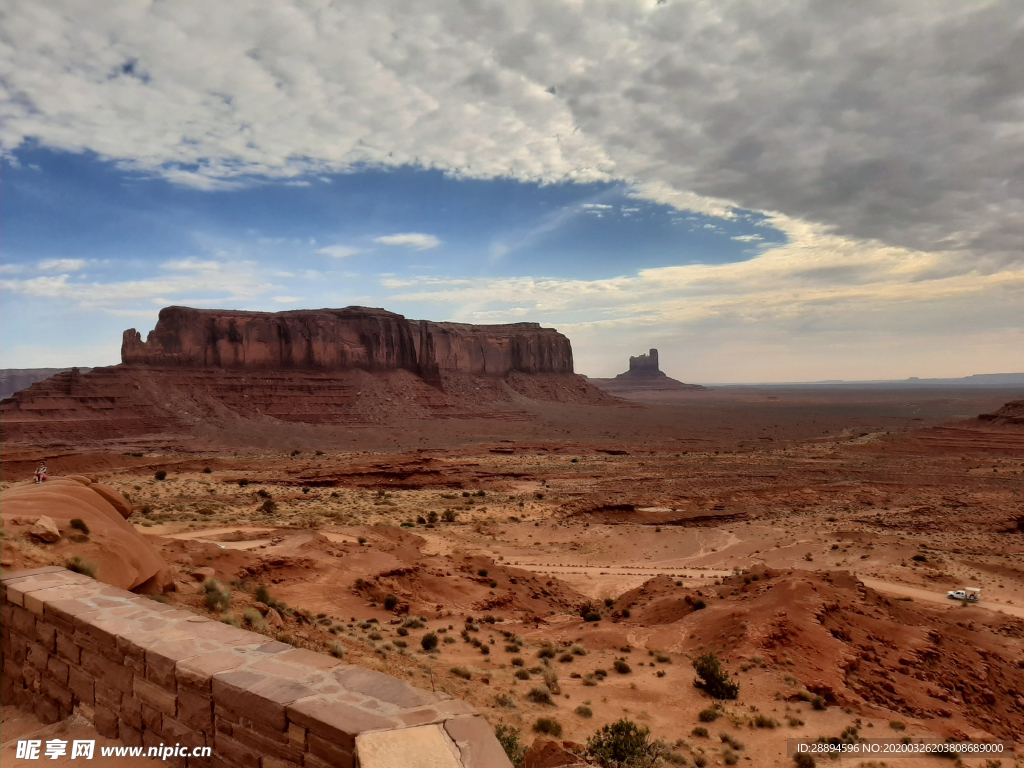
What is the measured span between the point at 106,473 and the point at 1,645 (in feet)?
118

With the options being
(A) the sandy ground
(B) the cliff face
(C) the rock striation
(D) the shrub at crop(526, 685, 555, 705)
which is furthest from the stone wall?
(B) the cliff face

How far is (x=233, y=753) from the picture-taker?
4.33 m

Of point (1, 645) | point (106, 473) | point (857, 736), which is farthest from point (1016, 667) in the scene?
point (106, 473)

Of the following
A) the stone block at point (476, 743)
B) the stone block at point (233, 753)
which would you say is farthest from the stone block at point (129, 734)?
the stone block at point (476, 743)

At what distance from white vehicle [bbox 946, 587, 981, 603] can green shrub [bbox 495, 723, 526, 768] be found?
1539cm

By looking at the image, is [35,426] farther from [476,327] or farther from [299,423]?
[476,327]

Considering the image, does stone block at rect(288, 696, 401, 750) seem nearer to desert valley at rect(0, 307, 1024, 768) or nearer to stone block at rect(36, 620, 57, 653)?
desert valley at rect(0, 307, 1024, 768)

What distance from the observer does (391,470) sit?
39781 mm

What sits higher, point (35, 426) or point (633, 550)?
point (35, 426)

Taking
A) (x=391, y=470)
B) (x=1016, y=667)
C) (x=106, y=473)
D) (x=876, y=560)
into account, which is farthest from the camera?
(x=391, y=470)

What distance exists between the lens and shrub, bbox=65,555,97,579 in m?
7.62

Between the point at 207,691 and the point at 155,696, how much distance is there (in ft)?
2.64

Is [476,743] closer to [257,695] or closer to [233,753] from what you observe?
[257,695]

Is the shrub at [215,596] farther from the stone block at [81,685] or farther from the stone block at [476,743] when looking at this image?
the stone block at [476,743]
